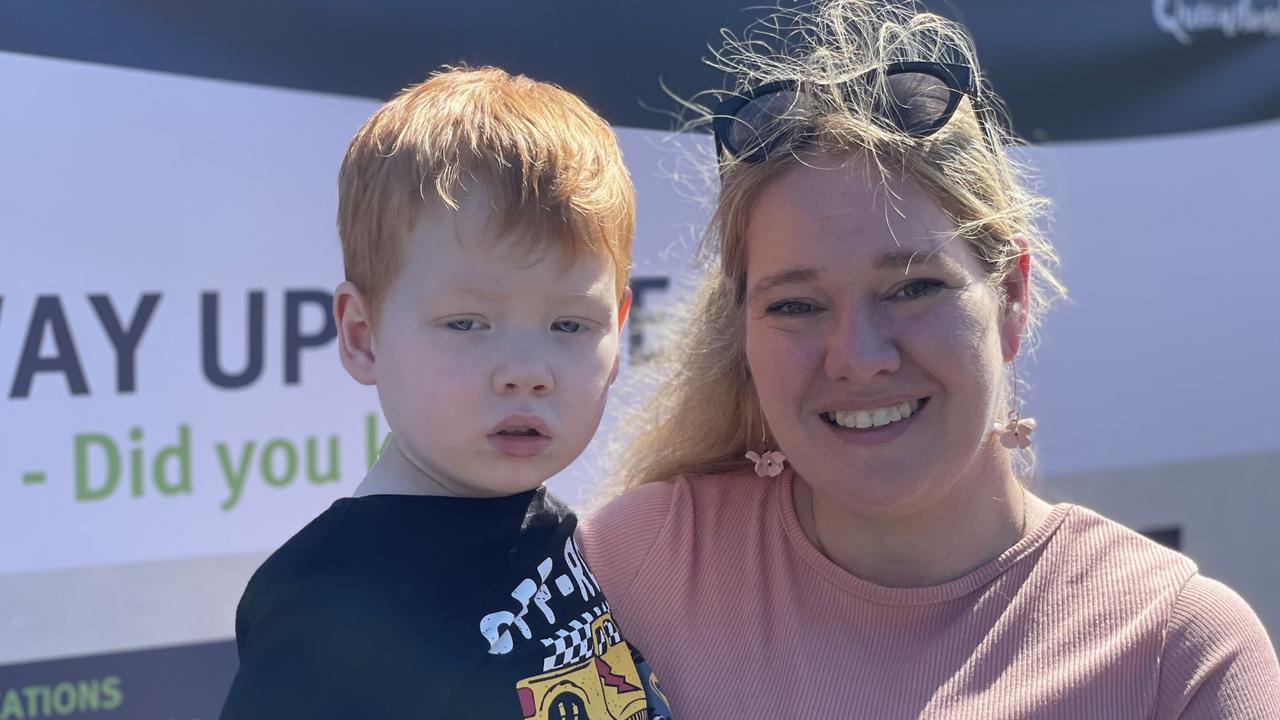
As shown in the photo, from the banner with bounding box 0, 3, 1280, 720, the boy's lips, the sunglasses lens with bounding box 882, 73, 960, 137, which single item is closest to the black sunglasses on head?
the sunglasses lens with bounding box 882, 73, 960, 137

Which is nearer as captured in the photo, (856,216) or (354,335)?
(354,335)

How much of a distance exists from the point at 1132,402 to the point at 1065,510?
1.72 metres

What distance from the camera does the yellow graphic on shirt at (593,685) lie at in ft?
5.03

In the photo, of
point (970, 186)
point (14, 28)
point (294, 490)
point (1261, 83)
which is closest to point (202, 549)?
point (294, 490)

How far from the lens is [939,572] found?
1.89m

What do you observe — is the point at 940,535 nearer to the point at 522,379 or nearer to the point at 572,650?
the point at 572,650

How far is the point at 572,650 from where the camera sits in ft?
5.28

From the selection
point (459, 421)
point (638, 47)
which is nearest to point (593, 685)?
point (459, 421)

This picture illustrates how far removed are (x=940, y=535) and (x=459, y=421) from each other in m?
0.75

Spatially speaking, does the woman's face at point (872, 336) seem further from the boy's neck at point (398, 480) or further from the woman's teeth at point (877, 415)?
the boy's neck at point (398, 480)

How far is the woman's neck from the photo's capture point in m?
1.90

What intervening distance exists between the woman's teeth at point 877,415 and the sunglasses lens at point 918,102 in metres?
0.37

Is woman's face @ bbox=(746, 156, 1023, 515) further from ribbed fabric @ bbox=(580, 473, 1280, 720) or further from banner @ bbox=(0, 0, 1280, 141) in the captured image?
banner @ bbox=(0, 0, 1280, 141)

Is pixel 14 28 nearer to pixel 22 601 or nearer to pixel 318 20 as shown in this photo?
pixel 318 20
